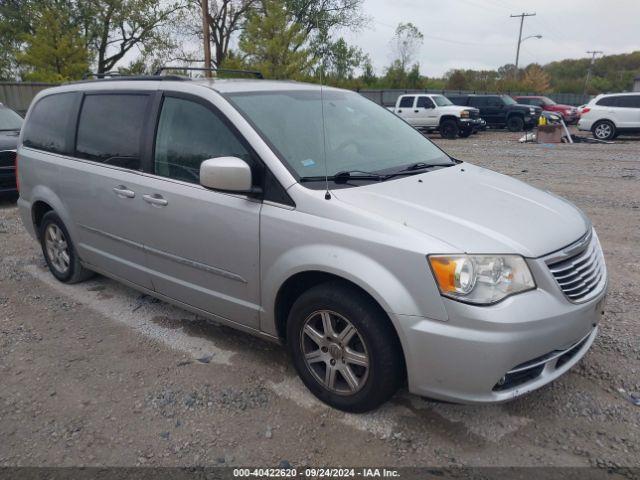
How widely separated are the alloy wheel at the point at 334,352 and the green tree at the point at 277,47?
2016 cm

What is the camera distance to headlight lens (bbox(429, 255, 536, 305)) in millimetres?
2375

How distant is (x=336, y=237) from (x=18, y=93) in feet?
75.5

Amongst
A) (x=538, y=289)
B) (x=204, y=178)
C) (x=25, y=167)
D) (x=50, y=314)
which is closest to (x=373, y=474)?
(x=538, y=289)

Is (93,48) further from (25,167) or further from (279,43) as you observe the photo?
(25,167)

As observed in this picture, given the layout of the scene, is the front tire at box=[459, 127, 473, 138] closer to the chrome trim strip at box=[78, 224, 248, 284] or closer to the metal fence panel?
the metal fence panel

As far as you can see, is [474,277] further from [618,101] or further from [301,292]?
[618,101]

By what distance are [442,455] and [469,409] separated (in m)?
0.45

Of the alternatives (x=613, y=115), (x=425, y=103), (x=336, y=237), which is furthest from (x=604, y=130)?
(x=336, y=237)

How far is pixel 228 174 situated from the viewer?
9.30 feet

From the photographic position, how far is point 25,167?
4.81 metres

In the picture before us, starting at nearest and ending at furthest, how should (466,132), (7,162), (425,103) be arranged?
(7,162) → (466,132) → (425,103)

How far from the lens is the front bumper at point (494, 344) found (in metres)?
2.34

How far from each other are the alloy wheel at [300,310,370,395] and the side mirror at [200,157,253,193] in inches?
32.0

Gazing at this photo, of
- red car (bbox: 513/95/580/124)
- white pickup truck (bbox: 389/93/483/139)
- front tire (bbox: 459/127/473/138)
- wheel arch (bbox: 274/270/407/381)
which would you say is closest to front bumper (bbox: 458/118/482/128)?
white pickup truck (bbox: 389/93/483/139)
